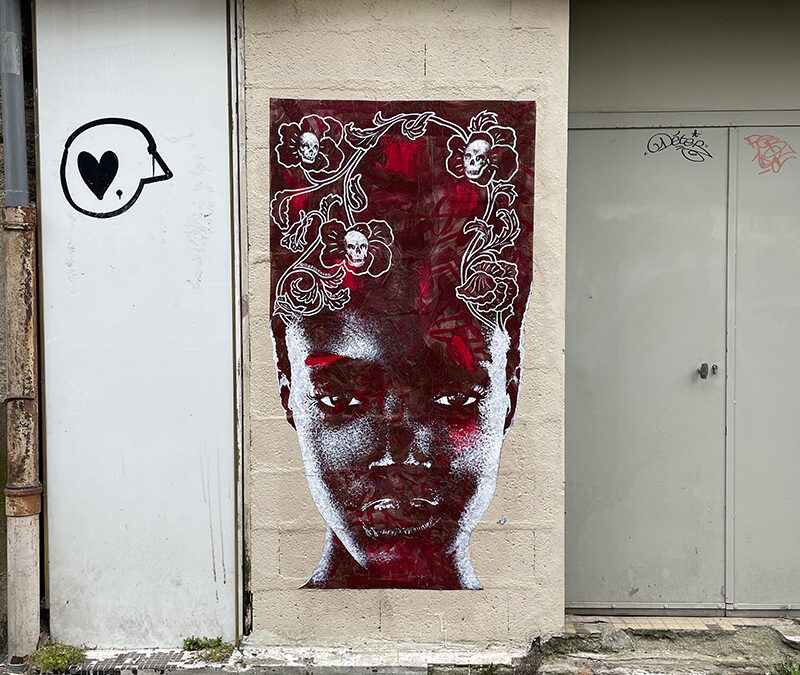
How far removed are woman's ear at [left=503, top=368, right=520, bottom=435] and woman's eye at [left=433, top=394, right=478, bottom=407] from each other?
14cm

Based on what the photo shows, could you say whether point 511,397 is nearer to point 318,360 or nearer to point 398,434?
point 398,434

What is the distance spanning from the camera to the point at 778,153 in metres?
3.78

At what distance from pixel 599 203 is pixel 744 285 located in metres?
0.80

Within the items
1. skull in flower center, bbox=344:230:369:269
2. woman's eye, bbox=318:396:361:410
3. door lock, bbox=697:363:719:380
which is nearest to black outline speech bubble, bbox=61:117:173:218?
skull in flower center, bbox=344:230:369:269

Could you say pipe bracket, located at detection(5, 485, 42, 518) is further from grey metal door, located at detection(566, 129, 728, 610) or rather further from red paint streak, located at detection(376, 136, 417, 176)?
grey metal door, located at detection(566, 129, 728, 610)

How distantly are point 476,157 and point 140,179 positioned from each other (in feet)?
4.83

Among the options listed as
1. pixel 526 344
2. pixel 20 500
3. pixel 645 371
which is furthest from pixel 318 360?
pixel 645 371

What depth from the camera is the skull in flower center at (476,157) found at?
11.2 feet

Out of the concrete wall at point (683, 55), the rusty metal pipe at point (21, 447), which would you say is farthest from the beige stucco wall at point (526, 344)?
the rusty metal pipe at point (21, 447)

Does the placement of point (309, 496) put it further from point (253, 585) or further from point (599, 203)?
point (599, 203)

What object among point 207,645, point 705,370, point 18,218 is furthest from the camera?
point 705,370

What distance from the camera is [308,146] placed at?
3.41 m

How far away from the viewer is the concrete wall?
378 centimetres

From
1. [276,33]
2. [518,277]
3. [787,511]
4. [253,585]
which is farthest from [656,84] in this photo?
[253,585]
